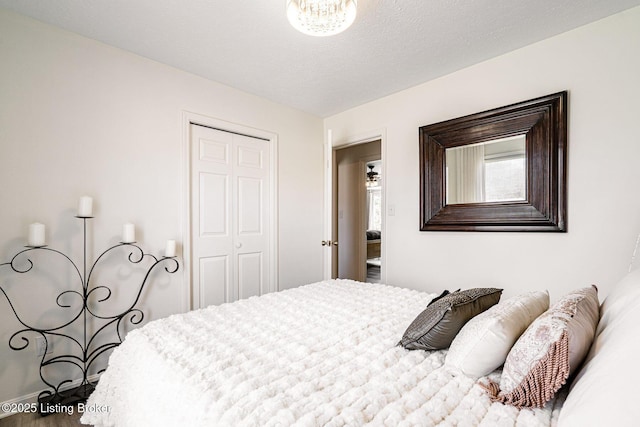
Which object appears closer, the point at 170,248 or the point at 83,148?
the point at 83,148

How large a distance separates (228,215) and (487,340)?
2.46 metres

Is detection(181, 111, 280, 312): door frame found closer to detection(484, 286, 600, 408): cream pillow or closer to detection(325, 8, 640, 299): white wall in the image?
detection(325, 8, 640, 299): white wall

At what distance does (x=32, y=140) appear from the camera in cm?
189

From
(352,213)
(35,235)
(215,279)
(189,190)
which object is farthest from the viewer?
(352,213)

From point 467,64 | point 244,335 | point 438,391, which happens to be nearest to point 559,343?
point 438,391

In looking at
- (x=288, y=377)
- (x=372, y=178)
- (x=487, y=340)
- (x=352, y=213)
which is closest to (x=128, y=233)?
(x=288, y=377)

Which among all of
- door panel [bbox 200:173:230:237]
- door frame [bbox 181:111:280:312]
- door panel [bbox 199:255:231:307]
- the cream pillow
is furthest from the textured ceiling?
the cream pillow

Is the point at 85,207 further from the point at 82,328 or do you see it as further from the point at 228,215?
the point at 228,215

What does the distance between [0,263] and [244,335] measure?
5.55 feet

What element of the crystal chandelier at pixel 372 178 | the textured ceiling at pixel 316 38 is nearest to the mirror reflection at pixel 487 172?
the textured ceiling at pixel 316 38

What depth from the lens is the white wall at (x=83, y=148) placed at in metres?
1.83

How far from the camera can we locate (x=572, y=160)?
2021mm

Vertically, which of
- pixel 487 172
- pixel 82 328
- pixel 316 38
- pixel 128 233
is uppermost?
pixel 316 38

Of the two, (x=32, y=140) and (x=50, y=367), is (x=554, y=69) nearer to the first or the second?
(x=32, y=140)
